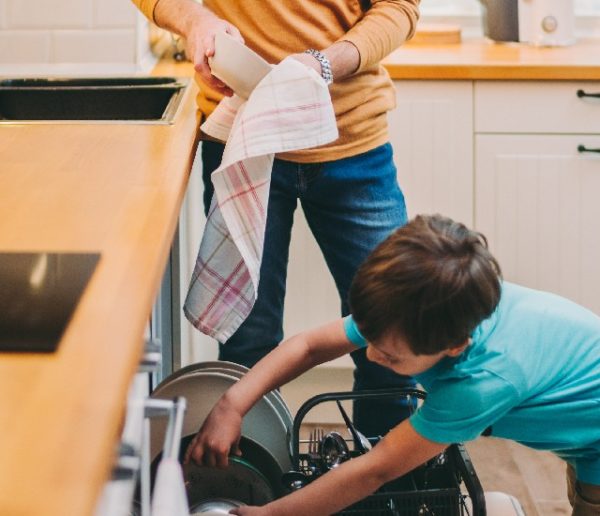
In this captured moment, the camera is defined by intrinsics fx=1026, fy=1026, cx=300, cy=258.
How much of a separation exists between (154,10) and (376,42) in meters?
0.39

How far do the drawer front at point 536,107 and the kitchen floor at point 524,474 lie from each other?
0.79m

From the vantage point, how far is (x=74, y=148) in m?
1.53

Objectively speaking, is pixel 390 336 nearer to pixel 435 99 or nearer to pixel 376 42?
pixel 376 42

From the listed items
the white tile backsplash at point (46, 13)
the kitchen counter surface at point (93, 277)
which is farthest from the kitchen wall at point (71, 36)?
the kitchen counter surface at point (93, 277)

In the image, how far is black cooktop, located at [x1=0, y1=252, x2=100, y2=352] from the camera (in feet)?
2.49

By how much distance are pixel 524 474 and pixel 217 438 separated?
1.28 meters

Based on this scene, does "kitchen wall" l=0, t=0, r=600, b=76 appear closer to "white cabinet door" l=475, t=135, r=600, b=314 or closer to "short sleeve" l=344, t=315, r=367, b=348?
"white cabinet door" l=475, t=135, r=600, b=314

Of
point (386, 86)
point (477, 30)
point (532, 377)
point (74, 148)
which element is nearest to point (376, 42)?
point (386, 86)

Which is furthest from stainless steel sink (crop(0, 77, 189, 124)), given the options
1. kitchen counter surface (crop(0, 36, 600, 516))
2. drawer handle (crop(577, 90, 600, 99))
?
drawer handle (crop(577, 90, 600, 99))

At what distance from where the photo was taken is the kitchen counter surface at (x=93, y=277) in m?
0.56

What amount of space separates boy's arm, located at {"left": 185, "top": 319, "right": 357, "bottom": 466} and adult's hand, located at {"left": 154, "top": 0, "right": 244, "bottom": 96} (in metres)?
0.42

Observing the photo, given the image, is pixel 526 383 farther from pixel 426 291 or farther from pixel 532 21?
pixel 532 21

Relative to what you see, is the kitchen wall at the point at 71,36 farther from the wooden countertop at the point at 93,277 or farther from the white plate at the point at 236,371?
the white plate at the point at 236,371

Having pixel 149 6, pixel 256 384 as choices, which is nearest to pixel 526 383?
pixel 256 384
